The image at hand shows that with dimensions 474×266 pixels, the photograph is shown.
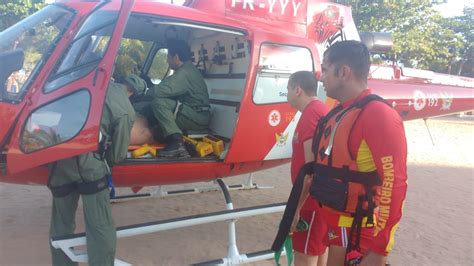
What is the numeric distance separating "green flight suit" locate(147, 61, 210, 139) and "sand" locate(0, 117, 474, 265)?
4.08 ft

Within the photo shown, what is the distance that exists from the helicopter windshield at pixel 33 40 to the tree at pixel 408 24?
60.2ft

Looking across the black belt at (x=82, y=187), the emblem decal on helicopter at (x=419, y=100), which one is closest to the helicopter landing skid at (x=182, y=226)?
the black belt at (x=82, y=187)

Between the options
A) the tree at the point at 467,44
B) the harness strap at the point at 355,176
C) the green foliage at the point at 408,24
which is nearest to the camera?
the harness strap at the point at 355,176

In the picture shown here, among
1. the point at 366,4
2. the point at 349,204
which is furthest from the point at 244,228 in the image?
the point at 366,4

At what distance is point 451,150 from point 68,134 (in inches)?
472

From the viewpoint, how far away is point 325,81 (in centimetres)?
191

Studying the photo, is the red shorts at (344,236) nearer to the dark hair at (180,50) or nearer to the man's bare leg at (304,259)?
the man's bare leg at (304,259)

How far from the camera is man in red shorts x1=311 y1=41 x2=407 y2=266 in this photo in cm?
162

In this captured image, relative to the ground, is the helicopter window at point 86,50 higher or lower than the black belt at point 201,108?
higher

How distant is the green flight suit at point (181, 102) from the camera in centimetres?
363

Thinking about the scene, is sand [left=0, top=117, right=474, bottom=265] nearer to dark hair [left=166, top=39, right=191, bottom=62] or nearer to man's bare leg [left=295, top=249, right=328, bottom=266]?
man's bare leg [left=295, top=249, right=328, bottom=266]

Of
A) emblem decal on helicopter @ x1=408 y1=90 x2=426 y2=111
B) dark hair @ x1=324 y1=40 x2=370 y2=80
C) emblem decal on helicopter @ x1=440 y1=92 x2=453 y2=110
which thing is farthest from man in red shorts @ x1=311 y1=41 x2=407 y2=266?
emblem decal on helicopter @ x1=440 y1=92 x2=453 y2=110

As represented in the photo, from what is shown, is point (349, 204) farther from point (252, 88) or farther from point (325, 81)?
point (252, 88)

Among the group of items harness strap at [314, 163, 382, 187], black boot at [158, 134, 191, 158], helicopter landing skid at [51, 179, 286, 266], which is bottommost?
helicopter landing skid at [51, 179, 286, 266]
